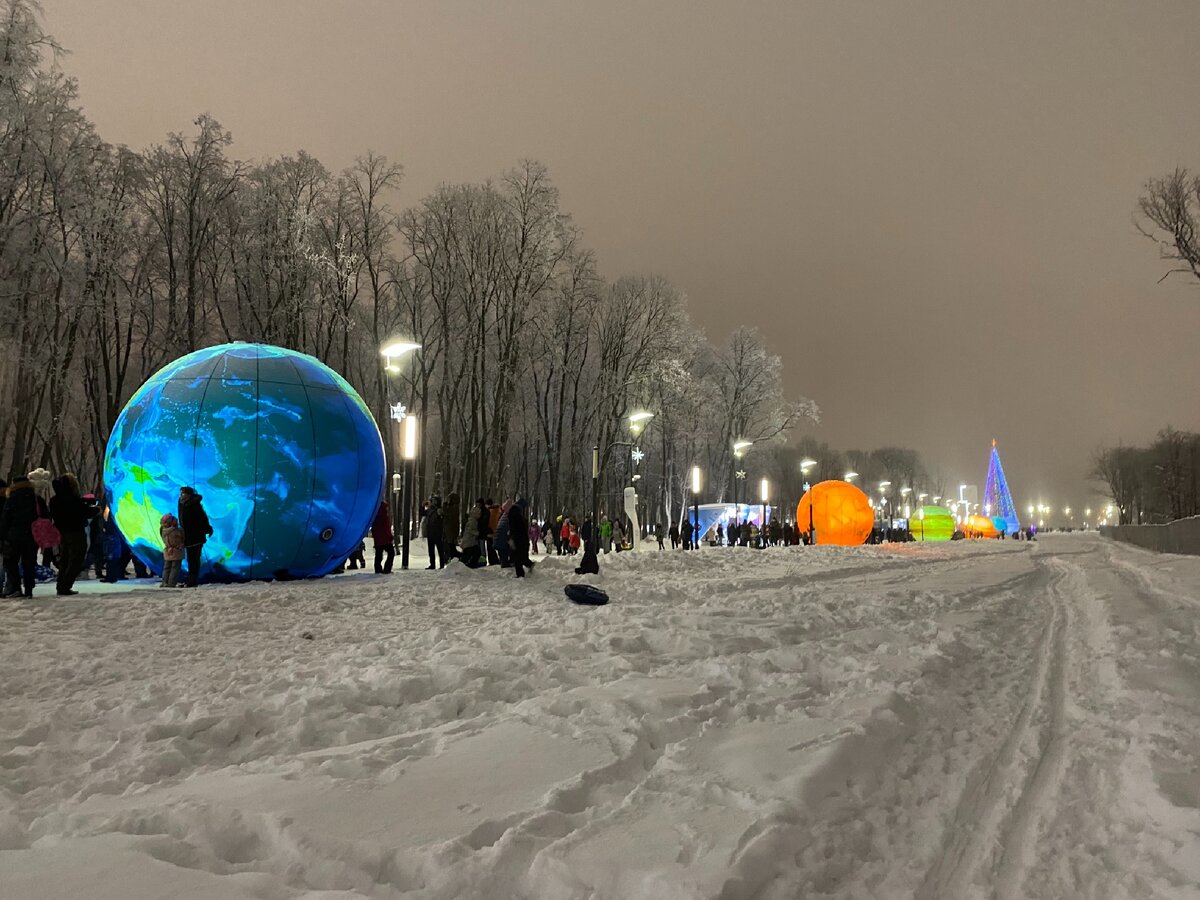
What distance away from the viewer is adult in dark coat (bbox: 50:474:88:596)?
416 inches

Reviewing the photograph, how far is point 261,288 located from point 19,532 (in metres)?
19.5

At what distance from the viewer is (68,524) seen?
10.7 metres

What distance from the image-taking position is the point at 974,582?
1520 centimetres

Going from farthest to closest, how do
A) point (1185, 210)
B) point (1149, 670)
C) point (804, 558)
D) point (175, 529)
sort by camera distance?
point (804, 558) → point (1185, 210) → point (175, 529) → point (1149, 670)

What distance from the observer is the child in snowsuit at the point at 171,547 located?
12.0m

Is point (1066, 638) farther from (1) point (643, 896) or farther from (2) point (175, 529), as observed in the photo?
(2) point (175, 529)

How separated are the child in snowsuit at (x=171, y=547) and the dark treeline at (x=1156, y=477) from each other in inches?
3413

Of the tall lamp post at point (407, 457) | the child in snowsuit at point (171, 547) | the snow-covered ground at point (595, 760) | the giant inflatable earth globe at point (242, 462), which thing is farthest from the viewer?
the tall lamp post at point (407, 457)

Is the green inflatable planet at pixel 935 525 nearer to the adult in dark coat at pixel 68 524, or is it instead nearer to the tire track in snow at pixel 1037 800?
the tire track in snow at pixel 1037 800

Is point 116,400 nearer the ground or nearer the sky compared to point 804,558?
nearer the sky

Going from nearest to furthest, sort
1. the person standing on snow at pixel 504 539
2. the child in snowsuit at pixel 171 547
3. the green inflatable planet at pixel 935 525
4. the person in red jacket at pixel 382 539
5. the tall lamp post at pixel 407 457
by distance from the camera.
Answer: the child in snowsuit at pixel 171 547 → the person standing on snow at pixel 504 539 → the person in red jacket at pixel 382 539 → the tall lamp post at pixel 407 457 → the green inflatable planet at pixel 935 525

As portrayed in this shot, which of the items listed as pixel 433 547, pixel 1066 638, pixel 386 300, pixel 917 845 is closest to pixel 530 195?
pixel 386 300

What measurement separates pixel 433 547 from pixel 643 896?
16644mm

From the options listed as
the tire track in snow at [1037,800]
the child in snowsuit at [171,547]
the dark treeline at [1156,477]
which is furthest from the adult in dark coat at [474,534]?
the dark treeline at [1156,477]
